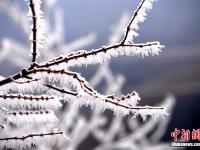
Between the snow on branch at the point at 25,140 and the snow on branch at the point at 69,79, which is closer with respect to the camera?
the snow on branch at the point at 69,79

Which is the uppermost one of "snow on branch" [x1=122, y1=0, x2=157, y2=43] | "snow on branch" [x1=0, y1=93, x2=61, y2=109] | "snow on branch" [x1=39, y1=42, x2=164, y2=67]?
"snow on branch" [x1=122, y1=0, x2=157, y2=43]

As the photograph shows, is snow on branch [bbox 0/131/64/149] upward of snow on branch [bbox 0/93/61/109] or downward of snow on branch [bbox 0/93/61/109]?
downward

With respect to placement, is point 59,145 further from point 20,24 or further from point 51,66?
point 51,66

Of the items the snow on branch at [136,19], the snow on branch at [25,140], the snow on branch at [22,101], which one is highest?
the snow on branch at [136,19]

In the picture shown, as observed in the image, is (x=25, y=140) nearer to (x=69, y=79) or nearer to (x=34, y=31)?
(x=69, y=79)

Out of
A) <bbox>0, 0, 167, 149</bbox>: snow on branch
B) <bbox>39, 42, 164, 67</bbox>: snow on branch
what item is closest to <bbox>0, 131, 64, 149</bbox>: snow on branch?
<bbox>0, 0, 167, 149</bbox>: snow on branch

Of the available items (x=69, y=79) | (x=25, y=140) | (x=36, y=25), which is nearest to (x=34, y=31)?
(x=36, y=25)

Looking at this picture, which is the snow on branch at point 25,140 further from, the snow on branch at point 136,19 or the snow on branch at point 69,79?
the snow on branch at point 136,19

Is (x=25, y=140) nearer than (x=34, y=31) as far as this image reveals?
No

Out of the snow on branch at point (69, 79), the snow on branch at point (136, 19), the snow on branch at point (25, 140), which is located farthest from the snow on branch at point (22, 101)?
the snow on branch at point (136, 19)

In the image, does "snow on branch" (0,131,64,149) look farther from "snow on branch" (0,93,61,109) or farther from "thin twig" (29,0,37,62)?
"thin twig" (29,0,37,62)

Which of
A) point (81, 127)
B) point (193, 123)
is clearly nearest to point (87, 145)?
point (193, 123)
